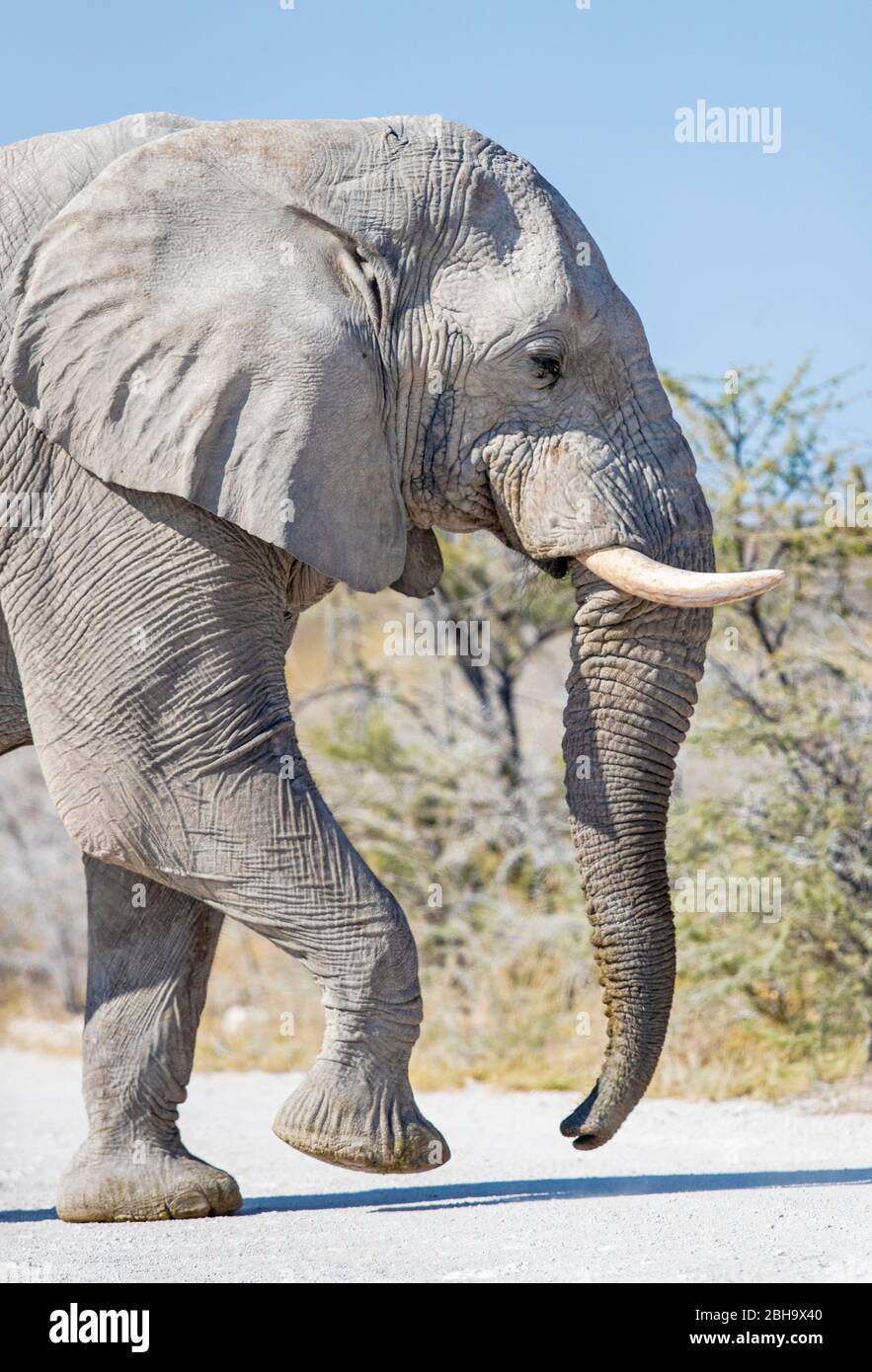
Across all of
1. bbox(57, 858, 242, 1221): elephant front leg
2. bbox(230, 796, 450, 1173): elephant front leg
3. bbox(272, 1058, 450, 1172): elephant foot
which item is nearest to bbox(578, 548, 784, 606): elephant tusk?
bbox(230, 796, 450, 1173): elephant front leg

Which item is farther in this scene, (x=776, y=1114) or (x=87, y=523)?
(x=776, y=1114)

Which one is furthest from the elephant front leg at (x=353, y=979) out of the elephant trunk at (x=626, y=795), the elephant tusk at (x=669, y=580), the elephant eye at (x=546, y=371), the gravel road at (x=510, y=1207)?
the elephant eye at (x=546, y=371)

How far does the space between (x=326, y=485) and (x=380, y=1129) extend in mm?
1811

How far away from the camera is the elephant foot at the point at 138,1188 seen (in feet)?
20.2

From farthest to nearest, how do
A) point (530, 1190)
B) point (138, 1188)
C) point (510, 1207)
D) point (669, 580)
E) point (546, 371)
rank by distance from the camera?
point (530, 1190) < point (138, 1188) < point (510, 1207) < point (546, 371) < point (669, 580)

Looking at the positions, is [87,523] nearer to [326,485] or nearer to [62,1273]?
[326,485]

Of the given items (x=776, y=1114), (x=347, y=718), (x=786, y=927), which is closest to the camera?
(x=776, y=1114)

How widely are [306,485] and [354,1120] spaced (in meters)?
1.78

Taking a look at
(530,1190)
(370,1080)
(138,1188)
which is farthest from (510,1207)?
(138,1188)

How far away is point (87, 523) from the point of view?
5484mm

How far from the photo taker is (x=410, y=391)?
18.5 ft

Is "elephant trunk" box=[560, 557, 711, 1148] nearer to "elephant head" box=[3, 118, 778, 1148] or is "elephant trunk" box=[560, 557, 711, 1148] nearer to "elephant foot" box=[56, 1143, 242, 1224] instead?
"elephant head" box=[3, 118, 778, 1148]

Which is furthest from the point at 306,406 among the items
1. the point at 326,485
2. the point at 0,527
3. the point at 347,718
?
the point at 347,718

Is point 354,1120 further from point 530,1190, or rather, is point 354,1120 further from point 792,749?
point 792,749
